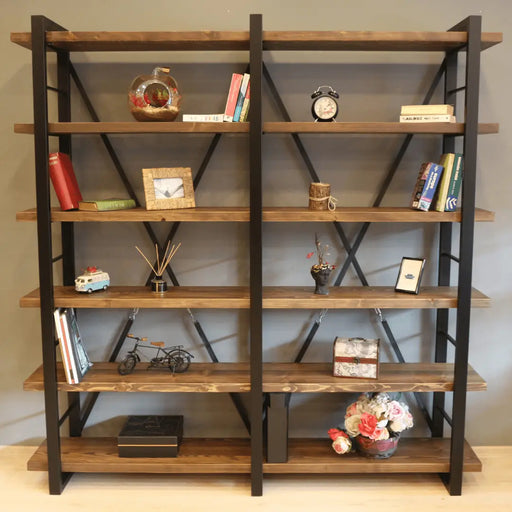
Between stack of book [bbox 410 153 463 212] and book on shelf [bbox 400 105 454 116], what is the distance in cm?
19

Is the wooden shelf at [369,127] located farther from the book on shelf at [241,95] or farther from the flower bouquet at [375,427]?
the flower bouquet at [375,427]

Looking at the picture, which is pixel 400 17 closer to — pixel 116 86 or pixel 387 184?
pixel 387 184

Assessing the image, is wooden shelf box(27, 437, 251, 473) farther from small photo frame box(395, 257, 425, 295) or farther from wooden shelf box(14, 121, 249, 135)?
wooden shelf box(14, 121, 249, 135)

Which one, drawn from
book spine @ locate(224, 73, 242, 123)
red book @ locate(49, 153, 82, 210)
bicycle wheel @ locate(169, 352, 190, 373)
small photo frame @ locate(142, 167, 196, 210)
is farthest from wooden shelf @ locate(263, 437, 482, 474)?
book spine @ locate(224, 73, 242, 123)

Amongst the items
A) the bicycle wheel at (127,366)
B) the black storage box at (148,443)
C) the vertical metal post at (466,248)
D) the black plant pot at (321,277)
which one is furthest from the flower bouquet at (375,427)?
the bicycle wheel at (127,366)

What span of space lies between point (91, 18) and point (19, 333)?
1.56 meters

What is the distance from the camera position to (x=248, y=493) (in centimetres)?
289

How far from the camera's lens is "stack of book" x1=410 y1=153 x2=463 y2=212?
9.14ft

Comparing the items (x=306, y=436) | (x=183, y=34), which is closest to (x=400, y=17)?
(x=183, y=34)

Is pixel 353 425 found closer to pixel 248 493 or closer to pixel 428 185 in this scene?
pixel 248 493

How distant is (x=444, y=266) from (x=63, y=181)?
1.80 m

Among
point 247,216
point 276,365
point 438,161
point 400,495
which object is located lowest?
point 400,495

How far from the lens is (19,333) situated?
3242 millimetres

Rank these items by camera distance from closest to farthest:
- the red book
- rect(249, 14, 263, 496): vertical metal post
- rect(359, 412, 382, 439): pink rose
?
rect(249, 14, 263, 496): vertical metal post
the red book
rect(359, 412, 382, 439): pink rose
